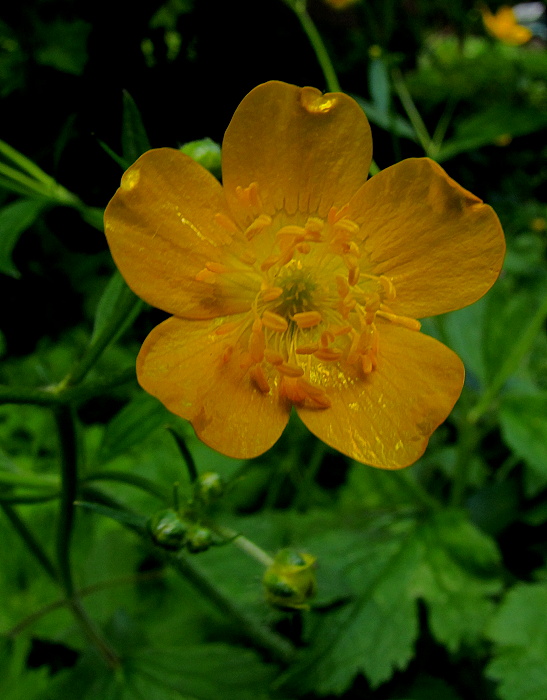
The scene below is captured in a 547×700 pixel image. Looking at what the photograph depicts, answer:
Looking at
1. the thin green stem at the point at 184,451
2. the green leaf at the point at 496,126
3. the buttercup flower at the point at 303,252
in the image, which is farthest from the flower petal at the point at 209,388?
the green leaf at the point at 496,126

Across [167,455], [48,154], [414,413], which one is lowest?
→ [167,455]

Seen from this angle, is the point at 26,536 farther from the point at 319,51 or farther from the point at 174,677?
the point at 319,51

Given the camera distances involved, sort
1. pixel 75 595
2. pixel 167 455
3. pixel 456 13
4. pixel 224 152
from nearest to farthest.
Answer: pixel 224 152 < pixel 75 595 < pixel 167 455 < pixel 456 13

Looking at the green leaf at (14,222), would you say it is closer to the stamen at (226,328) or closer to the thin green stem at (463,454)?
the stamen at (226,328)

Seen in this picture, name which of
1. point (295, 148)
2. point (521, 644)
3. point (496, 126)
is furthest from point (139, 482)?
point (496, 126)

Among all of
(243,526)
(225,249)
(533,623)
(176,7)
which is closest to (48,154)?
(176,7)

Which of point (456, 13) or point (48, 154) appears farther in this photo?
point (456, 13)

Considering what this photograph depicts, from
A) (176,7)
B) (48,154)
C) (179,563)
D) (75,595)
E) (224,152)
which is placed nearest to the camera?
(224,152)

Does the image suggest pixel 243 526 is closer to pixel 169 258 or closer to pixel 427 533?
pixel 427 533
